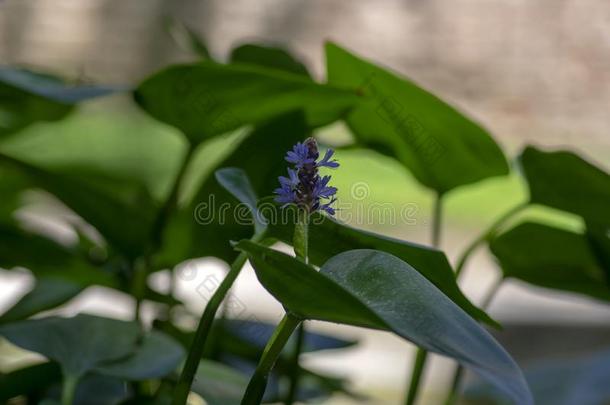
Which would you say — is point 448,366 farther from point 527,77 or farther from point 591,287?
point 527,77

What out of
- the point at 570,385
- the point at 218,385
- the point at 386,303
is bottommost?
the point at 570,385

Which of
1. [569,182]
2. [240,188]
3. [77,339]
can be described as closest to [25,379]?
[77,339]

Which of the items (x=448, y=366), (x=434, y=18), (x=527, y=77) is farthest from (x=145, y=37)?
(x=448, y=366)

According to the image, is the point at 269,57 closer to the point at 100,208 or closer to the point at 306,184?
the point at 100,208

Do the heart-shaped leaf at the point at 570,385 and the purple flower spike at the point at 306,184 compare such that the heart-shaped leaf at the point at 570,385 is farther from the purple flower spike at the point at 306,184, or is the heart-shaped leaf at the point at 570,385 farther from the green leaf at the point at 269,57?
the purple flower spike at the point at 306,184

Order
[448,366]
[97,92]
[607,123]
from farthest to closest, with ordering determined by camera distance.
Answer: [607,123], [448,366], [97,92]

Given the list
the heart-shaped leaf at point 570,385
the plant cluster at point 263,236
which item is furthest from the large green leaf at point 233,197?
the heart-shaped leaf at point 570,385
